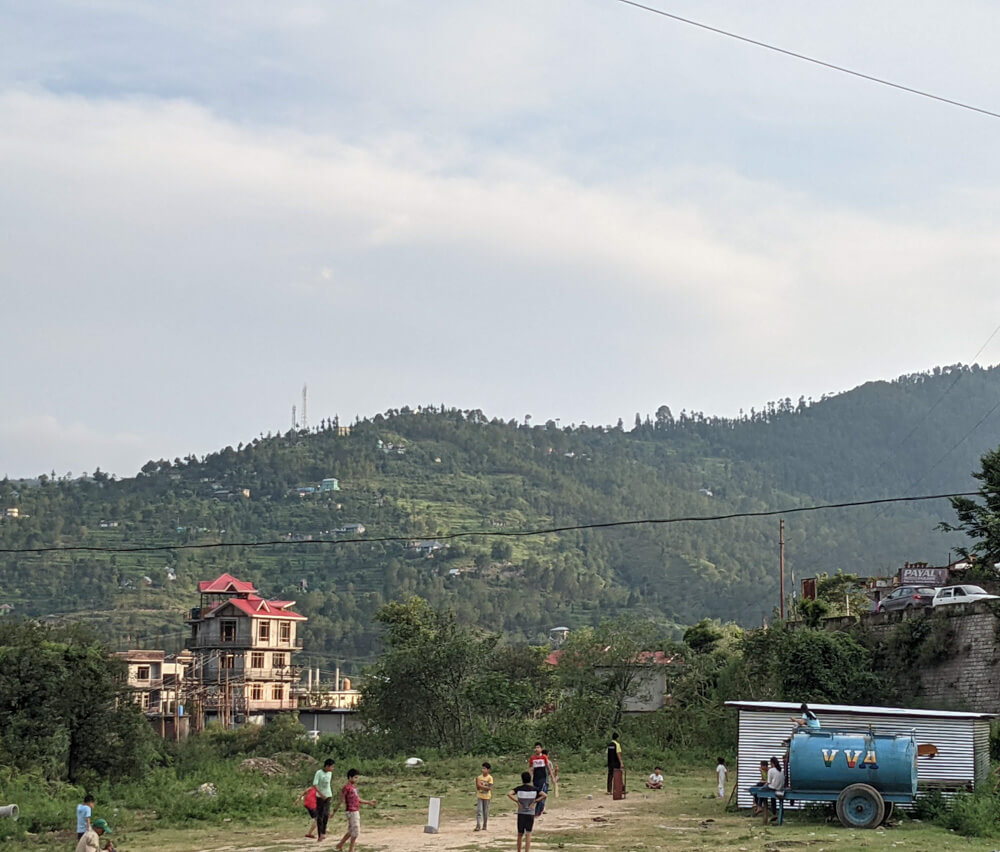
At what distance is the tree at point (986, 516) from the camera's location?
124 ft

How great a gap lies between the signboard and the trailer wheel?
31632mm

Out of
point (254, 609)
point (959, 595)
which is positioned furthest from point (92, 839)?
point (254, 609)

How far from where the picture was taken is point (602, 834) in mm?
24516

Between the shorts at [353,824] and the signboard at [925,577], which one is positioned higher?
the signboard at [925,577]

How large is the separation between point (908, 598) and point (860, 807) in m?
27.7

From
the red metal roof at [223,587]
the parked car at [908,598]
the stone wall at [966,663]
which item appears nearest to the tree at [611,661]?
the parked car at [908,598]

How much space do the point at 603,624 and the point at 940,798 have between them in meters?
33.4

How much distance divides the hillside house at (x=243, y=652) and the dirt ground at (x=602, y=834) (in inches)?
2487

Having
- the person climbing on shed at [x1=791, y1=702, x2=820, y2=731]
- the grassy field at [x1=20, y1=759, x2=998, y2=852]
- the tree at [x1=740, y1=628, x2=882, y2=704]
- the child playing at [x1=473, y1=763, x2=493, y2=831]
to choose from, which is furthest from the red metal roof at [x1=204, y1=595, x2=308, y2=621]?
the person climbing on shed at [x1=791, y1=702, x2=820, y2=731]

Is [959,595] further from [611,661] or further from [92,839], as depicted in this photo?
[92,839]

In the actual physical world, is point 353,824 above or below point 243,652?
below

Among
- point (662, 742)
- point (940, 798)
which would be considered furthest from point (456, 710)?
point (940, 798)

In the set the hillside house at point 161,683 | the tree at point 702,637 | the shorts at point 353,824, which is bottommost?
the hillside house at point 161,683

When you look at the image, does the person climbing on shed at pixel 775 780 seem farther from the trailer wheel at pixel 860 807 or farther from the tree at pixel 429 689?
the tree at pixel 429 689
